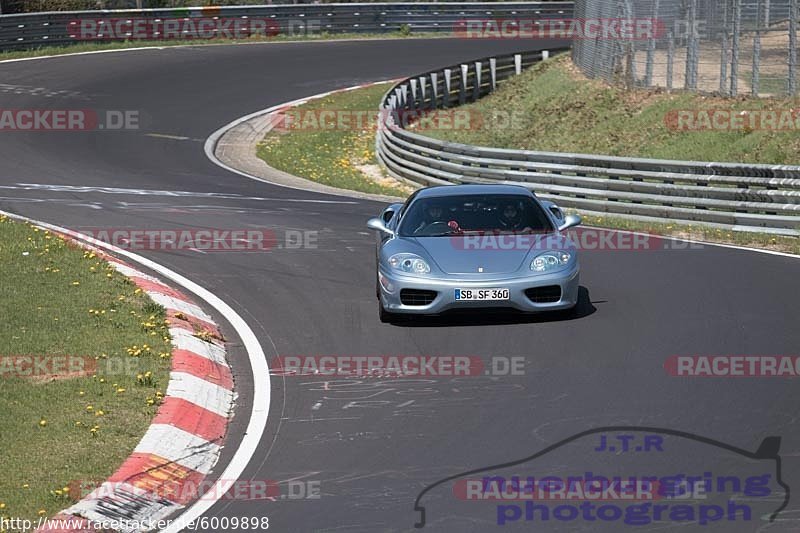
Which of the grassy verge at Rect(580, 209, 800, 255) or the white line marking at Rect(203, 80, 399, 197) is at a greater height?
the grassy verge at Rect(580, 209, 800, 255)

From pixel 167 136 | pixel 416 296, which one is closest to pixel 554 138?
pixel 167 136

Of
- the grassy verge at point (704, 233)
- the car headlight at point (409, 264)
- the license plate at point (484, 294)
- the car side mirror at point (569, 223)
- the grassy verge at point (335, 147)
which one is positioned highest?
the car side mirror at point (569, 223)

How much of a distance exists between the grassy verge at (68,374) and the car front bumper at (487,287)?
2.24 m

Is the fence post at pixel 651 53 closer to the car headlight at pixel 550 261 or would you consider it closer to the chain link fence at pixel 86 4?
the car headlight at pixel 550 261

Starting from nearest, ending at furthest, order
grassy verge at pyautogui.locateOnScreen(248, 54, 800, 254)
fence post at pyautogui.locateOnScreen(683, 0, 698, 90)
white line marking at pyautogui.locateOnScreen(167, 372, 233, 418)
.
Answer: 1. white line marking at pyautogui.locateOnScreen(167, 372, 233, 418)
2. grassy verge at pyautogui.locateOnScreen(248, 54, 800, 254)
3. fence post at pyautogui.locateOnScreen(683, 0, 698, 90)

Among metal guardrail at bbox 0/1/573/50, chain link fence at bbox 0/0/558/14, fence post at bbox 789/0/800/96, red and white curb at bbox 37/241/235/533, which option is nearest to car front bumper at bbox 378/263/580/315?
red and white curb at bbox 37/241/235/533

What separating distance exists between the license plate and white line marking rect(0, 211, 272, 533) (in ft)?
6.52

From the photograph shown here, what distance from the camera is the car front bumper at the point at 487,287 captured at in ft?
38.4

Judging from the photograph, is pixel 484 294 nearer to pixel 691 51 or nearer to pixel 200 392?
pixel 200 392

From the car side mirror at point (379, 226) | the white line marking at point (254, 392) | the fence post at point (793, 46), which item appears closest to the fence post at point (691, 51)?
the fence post at point (793, 46)

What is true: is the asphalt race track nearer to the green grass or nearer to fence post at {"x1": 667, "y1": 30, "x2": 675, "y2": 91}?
the green grass

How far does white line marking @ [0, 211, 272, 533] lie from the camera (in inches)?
295

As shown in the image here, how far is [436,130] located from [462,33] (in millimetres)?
20618

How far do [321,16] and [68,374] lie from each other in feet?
146
